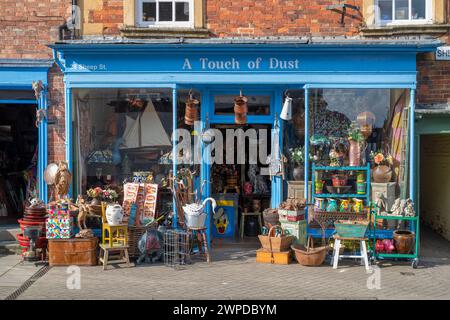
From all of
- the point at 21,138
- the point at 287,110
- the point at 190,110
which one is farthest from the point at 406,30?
the point at 21,138

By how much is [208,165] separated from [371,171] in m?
3.08

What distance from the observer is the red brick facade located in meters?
11.0

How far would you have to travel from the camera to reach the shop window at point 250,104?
36.7ft

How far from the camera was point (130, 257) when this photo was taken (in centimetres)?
1002

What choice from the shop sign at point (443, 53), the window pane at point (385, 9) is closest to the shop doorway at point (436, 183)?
the shop sign at point (443, 53)

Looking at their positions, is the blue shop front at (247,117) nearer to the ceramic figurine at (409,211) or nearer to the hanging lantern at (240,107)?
the hanging lantern at (240,107)

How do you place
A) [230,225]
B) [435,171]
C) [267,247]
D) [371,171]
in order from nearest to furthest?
[267,247]
[371,171]
[230,225]
[435,171]

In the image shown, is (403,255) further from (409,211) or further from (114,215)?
(114,215)

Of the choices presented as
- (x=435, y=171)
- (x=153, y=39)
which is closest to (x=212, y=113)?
(x=153, y=39)

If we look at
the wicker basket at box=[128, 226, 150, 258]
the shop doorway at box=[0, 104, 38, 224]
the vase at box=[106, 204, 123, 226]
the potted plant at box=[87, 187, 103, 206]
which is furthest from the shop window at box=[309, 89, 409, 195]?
the shop doorway at box=[0, 104, 38, 224]

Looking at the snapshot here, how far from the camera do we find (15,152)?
43.1 ft

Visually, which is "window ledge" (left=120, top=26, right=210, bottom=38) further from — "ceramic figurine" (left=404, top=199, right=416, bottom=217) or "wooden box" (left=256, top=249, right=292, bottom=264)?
"ceramic figurine" (left=404, top=199, right=416, bottom=217)

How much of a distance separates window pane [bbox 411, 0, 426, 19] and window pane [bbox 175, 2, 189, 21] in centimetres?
440

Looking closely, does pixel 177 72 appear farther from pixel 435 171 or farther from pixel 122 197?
pixel 435 171
